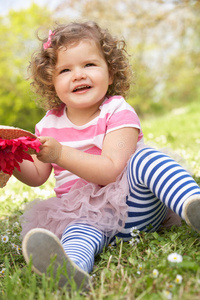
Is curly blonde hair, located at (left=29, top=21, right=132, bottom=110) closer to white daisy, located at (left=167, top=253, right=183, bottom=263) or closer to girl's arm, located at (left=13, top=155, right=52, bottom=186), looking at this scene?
girl's arm, located at (left=13, top=155, right=52, bottom=186)

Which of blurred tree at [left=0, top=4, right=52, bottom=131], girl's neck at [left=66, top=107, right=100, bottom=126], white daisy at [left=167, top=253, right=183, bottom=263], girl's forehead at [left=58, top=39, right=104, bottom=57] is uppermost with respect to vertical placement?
blurred tree at [left=0, top=4, right=52, bottom=131]

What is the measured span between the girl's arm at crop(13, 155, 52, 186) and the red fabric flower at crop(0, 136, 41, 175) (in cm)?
43

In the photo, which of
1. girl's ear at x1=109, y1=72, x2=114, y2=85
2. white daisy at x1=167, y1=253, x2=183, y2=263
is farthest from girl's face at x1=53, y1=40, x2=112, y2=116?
white daisy at x1=167, y1=253, x2=183, y2=263

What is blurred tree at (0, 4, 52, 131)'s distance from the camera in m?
9.77

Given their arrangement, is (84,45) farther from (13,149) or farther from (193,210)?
(193,210)

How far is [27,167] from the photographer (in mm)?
1919

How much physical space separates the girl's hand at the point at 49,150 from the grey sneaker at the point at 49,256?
1.35 feet

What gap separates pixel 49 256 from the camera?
1.23m

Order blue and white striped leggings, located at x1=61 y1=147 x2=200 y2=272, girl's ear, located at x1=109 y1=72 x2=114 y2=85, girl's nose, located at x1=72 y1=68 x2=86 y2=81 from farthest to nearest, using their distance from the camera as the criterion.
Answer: girl's ear, located at x1=109 y1=72 x2=114 y2=85
girl's nose, located at x1=72 y1=68 x2=86 y2=81
blue and white striped leggings, located at x1=61 y1=147 x2=200 y2=272

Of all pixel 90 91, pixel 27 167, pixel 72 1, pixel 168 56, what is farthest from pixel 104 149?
pixel 168 56

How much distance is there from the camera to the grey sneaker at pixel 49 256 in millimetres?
1202

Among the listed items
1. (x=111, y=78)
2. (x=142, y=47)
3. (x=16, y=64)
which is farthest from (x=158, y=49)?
(x=111, y=78)

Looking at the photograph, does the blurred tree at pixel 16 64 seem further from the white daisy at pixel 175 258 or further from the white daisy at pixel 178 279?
the white daisy at pixel 178 279

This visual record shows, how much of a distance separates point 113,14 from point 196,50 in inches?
147
